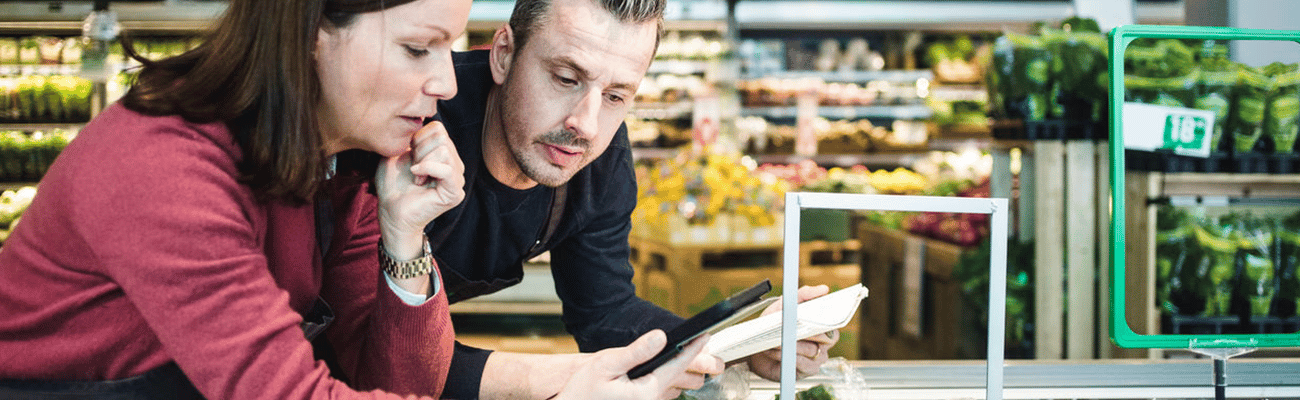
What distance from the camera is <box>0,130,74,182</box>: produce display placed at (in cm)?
466

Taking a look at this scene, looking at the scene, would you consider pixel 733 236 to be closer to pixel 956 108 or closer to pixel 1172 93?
pixel 1172 93

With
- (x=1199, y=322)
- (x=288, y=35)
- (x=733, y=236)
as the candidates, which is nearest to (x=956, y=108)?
(x=733, y=236)

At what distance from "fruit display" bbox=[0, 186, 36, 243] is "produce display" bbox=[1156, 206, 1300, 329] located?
463cm

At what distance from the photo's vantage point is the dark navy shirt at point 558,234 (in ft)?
5.16

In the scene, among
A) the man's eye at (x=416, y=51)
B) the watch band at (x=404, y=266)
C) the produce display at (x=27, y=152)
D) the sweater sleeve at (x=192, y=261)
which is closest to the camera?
the sweater sleeve at (x=192, y=261)

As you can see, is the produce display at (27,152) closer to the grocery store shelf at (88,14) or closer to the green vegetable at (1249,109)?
the grocery store shelf at (88,14)

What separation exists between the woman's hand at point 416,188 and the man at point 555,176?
1.12 feet

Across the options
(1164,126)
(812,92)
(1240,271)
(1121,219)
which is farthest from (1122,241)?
(812,92)

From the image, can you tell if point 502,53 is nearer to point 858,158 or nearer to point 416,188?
point 416,188

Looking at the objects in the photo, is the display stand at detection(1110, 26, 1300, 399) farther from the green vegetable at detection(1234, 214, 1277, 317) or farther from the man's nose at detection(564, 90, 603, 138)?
the green vegetable at detection(1234, 214, 1277, 317)

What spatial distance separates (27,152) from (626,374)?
190 inches

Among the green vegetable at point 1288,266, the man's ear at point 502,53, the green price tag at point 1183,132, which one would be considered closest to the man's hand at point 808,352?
the man's ear at point 502,53

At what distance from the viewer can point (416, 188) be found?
1064mm

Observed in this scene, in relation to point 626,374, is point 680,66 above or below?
below
